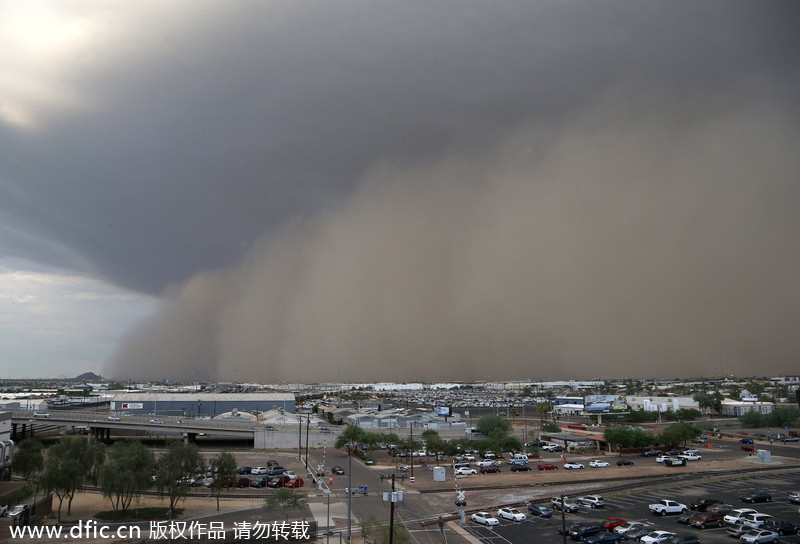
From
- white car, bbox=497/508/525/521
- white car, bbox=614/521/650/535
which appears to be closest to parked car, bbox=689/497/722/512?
white car, bbox=614/521/650/535

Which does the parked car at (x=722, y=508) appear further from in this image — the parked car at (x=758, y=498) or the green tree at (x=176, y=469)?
the green tree at (x=176, y=469)

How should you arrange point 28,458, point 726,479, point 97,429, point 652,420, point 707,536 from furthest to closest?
point 652,420
point 97,429
point 726,479
point 28,458
point 707,536

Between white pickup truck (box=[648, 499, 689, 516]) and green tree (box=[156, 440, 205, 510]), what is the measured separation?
15976 millimetres

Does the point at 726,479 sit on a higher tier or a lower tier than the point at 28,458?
lower

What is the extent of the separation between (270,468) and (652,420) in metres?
39.1

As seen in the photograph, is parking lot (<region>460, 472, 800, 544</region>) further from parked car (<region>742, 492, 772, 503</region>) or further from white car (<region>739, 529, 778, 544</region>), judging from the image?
white car (<region>739, 529, 778, 544</region>)

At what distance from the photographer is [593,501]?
19.2 meters

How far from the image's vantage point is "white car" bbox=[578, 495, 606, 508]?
19.2 m

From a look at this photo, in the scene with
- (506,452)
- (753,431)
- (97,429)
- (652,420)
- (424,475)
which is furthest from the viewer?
(652,420)

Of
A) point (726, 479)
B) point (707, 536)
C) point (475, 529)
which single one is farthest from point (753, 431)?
point (475, 529)

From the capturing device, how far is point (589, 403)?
196 feet

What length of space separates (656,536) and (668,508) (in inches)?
147

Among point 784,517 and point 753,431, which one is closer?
point 784,517

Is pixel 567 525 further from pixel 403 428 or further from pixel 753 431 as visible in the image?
pixel 753 431
